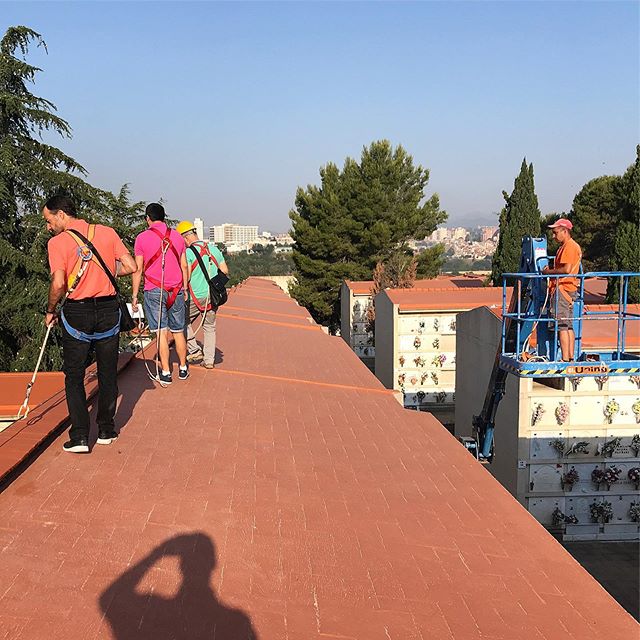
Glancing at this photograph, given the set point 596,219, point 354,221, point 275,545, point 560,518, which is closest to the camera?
point 275,545

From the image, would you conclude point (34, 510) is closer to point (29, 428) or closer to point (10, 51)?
point (29, 428)

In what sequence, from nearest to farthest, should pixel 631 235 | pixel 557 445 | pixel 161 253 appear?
pixel 161 253 < pixel 557 445 < pixel 631 235

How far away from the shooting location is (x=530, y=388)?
9.24 meters

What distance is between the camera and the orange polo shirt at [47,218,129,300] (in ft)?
14.1

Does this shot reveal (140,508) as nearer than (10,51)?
Yes

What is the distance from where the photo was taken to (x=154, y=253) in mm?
6320

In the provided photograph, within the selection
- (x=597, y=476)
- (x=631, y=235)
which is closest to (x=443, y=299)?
(x=597, y=476)

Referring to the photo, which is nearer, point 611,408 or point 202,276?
point 202,276

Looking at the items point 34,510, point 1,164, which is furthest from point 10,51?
point 34,510

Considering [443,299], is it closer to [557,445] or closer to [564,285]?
[557,445]

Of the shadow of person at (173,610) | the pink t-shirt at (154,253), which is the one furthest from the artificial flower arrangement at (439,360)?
the shadow of person at (173,610)

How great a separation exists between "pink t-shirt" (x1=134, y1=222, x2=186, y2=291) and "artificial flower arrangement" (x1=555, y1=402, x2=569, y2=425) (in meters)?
5.97

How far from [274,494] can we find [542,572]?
171 cm

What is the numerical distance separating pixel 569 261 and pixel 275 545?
5191 millimetres
